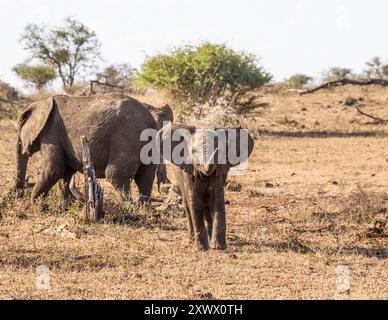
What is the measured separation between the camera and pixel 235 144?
7348 mm

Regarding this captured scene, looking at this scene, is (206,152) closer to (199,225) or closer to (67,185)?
(199,225)

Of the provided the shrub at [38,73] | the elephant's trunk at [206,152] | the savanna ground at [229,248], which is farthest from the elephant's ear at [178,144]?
the shrub at [38,73]

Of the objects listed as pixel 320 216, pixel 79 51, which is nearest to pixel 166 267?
pixel 320 216

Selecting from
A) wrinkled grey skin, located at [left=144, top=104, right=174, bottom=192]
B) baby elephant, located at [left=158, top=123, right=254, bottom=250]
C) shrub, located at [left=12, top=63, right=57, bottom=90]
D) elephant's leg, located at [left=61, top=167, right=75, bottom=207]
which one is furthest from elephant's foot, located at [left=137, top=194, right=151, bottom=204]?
shrub, located at [left=12, top=63, right=57, bottom=90]

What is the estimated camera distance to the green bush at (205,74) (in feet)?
71.8

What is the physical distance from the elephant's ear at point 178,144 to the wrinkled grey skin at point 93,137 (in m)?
1.88

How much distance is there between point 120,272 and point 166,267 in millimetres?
483

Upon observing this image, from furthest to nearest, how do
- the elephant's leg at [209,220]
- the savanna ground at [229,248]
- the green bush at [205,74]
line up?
1. the green bush at [205,74]
2. the elephant's leg at [209,220]
3. the savanna ground at [229,248]

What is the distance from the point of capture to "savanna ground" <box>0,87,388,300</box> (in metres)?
6.20

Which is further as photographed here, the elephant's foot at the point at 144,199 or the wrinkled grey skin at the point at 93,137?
the elephant's foot at the point at 144,199

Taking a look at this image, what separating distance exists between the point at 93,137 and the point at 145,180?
89cm

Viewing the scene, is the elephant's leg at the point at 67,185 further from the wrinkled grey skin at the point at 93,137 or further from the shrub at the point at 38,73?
the shrub at the point at 38,73

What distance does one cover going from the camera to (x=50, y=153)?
9906mm

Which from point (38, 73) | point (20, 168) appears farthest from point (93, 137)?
point (38, 73)
